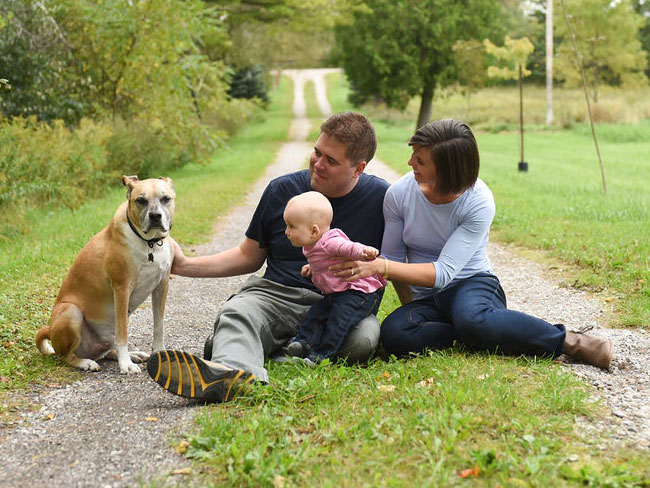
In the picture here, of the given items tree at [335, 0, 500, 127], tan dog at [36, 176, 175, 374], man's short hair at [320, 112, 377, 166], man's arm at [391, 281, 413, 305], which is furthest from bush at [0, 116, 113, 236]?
tree at [335, 0, 500, 127]

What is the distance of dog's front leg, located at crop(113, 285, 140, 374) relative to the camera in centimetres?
451

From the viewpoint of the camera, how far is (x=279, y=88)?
71.8 m

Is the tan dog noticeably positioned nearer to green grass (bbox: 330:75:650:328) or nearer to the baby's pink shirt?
the baby's pink shirt

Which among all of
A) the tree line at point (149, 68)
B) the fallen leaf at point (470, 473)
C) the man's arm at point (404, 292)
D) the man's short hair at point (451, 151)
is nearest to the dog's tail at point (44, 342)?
the man's arm at point (404, 292)

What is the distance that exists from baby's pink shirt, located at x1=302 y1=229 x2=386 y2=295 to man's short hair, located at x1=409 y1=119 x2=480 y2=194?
712 millimetres

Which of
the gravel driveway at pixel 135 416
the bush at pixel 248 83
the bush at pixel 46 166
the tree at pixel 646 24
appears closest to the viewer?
the gravel driveway at pixel 135 416

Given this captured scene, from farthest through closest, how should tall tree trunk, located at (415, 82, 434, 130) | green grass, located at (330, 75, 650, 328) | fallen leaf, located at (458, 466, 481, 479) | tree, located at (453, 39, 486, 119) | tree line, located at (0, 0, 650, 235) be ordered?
tall tree trunk, located at (415, 82, 434, 130) < tree, located at (453, 39, 486, 119) < tree line, located at (0, 0, 650, 235) < green grass, located at (330, 75, 650, 328) < fallen leaf, located at (458, 466, 481, 479)

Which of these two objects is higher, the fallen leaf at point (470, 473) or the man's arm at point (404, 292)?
the man's arm at point (404, 292)

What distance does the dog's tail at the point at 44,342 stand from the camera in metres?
4.82

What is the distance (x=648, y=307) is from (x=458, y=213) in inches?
93.4

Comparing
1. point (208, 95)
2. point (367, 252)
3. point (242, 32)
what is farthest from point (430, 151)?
point (242, 32)

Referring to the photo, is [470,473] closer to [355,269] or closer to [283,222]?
[355,269]

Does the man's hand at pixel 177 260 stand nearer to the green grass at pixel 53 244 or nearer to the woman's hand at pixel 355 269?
the green grass at pixel 53 244

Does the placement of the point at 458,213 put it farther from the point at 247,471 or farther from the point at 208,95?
the point at 208,95
